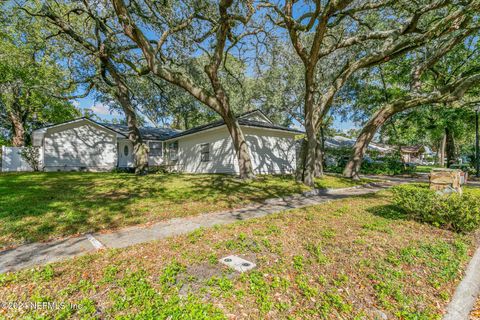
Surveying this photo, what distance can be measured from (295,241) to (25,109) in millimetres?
26700

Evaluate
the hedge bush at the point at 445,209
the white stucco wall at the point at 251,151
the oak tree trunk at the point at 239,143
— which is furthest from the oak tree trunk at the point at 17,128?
the hedge bush at the point at 445,209

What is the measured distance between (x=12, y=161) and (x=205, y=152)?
13341 mm

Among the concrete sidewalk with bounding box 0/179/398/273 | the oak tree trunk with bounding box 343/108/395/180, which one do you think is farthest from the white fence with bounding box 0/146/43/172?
the oak tree trunk with bounding box 343/108/395/180

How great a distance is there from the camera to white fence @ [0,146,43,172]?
50.3ft

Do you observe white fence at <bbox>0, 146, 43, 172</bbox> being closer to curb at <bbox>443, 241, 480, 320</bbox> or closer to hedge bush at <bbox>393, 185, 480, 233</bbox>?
hedge bush at <bbox>393, 185, 480, 233</bbox>

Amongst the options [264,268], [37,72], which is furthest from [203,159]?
[37,72]

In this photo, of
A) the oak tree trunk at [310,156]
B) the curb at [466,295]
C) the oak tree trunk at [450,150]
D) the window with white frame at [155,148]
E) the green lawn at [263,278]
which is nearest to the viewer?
the green lawn at [263,278]

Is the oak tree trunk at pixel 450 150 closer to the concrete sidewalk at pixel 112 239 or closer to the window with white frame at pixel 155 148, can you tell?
the concrete sidewalk at pixel 112 239

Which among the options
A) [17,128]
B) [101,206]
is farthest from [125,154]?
[101,206]

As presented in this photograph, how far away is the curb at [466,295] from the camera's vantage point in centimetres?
222

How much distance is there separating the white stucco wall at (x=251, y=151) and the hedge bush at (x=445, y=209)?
31.7 feet

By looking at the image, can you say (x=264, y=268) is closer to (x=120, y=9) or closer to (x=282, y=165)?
(x=120, y=9)

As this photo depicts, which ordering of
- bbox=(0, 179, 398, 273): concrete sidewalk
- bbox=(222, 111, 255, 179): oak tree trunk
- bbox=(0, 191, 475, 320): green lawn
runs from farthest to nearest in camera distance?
bbox=(222, 111, 255, 179): oak tree trunk < bbox=(0, 179, 398, 273): concrete sidewalk < bbox=(0, 191, 475, 320): green lawn

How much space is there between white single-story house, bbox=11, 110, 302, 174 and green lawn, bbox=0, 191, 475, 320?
10.2 meters
